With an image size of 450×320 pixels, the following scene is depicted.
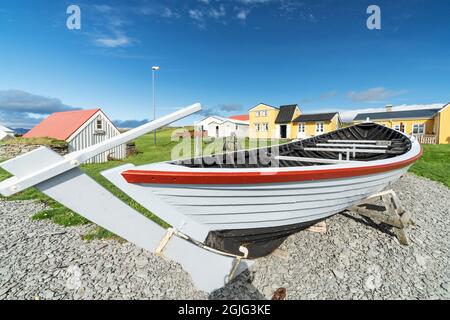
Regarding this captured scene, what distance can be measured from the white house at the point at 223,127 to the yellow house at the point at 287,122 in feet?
7.03

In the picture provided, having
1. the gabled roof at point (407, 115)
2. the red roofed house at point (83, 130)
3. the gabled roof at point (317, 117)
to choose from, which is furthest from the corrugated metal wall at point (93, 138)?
the gabled roof at point (407, 115)

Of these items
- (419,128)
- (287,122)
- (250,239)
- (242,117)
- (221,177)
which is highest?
(242,117)

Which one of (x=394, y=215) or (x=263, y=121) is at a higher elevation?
(x=263, y=121)

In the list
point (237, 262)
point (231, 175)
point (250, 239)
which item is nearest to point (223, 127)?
point (250, 239)

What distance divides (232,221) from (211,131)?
37.7 meters

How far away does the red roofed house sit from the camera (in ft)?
47.4

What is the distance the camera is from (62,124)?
16109 mm

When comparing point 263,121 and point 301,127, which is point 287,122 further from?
point 263,121

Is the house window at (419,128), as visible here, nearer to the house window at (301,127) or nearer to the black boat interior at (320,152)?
the house window at (301,127)

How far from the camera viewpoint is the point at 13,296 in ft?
10.6

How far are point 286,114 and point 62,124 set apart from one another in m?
26.2

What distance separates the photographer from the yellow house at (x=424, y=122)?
23.4m
